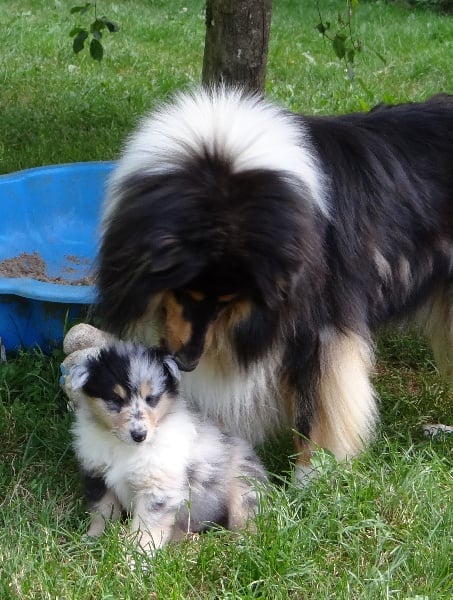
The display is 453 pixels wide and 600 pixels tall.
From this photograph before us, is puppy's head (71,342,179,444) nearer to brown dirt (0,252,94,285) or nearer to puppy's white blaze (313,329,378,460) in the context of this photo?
puppy's white blaze (313,329,378,460)

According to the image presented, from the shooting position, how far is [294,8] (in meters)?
11.9

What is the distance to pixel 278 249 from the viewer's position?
2.49 metres

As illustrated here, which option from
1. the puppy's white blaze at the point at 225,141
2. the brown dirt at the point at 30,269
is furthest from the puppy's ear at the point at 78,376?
the brown dirt at the point at 30,269

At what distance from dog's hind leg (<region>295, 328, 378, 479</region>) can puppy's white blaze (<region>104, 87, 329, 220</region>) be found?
0.48m

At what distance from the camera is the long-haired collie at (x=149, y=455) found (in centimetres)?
264

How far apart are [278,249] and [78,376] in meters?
0.74

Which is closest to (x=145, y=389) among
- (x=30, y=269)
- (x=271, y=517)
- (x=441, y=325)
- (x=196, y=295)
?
(x=196, y=295)

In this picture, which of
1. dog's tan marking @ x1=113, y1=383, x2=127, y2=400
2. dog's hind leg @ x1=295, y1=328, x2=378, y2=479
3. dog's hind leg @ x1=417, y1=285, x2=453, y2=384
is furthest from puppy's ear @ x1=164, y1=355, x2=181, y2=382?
dog's hind leg @ x1=417, y1=285, x2=453, y2=384

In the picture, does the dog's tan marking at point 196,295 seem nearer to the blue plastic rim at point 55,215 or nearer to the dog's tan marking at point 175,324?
the dog's tan marking at point 175,324

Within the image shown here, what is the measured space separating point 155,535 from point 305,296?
897mm

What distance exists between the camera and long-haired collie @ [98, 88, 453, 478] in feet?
8.22

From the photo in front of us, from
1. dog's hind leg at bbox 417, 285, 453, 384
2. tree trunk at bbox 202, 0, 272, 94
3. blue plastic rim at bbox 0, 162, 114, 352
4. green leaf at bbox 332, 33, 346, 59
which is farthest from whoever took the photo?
blue plastic rim at bbox 0, 162, 114, 352

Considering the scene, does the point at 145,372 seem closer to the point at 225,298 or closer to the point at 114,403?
the point at 114,403

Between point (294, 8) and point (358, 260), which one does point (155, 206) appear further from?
point (294, 8)
